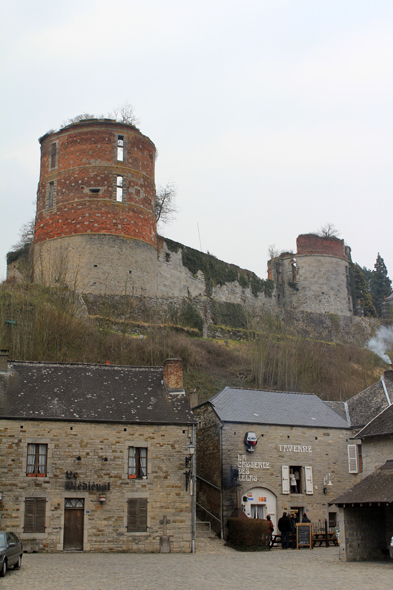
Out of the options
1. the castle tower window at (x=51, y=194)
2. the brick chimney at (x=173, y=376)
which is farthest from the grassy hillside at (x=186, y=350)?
the brick chimney at (x=173, y=376)

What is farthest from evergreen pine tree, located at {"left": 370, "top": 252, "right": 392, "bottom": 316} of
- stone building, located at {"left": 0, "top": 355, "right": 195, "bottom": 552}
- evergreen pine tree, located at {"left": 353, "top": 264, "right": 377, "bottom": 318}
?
stone building, located at {"left": 0, "top": 355, "right": 195, "bottom": 552}

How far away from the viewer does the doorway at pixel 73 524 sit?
51.4 ft

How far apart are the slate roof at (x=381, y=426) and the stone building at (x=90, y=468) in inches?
186

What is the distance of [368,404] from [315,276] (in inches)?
891

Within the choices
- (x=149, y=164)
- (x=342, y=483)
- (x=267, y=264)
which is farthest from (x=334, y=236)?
(x=342, y=483)

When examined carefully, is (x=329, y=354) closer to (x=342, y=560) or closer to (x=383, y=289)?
(x=342, y=560)

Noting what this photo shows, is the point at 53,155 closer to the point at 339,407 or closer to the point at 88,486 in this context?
the point at 339,407

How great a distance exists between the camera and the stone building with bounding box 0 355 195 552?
51.6ft

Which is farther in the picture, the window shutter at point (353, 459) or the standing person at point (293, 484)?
the window shutter at point (353, 459)

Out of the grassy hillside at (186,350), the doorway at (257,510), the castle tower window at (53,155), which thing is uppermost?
the castle tower window at (53,155)

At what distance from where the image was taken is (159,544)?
16203 millimetres

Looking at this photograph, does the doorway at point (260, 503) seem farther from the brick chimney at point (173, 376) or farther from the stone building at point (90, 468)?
the brick chimney at point (173, 376)

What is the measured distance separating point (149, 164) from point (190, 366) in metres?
10.7

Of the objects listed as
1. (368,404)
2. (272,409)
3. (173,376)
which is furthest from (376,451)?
(173,376)
